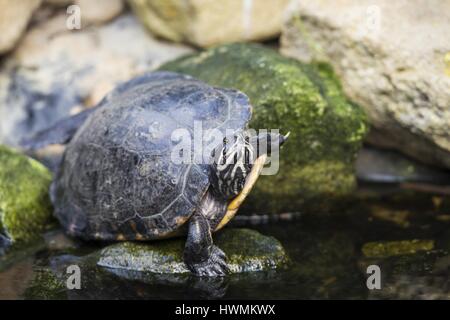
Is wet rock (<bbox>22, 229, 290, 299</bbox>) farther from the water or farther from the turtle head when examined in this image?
the turtle head

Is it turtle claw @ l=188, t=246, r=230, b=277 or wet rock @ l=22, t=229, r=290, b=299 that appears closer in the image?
wet rock @ l=22, t=229, r=290, b=299

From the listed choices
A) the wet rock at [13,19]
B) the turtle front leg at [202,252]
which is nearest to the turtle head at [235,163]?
the turtle front leg at [202,252]

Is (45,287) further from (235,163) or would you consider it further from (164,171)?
(235,163)

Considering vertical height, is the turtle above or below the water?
above

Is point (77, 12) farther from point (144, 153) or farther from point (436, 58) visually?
point (436, 58)

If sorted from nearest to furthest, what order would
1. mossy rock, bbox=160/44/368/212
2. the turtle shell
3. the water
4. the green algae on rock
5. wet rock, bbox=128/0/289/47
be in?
the water < the turtle shell < the green algae on rock < mossy rock, bbox=160/44/368/212 < wet rock, bbox=128/0/289/47

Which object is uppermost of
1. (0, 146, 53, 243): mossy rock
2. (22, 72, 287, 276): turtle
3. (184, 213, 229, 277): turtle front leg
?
(22, 72, 287, 276): turtle

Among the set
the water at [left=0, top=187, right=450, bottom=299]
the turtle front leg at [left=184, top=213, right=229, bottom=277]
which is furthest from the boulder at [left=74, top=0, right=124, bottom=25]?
the turtle front leg at [left=184, top=213, right=229, bottom=277]

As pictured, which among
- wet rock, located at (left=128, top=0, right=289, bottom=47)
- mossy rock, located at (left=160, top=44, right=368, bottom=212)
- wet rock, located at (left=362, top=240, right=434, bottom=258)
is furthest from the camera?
wet rock, located at (left=128, top=0, right=289, bottom=47)
